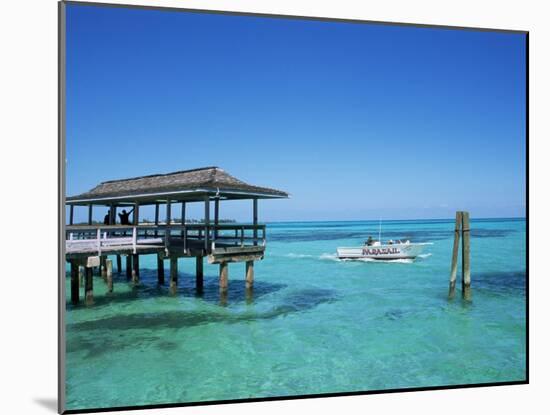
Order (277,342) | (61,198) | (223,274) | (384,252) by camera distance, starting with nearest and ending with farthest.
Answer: (61,198)
(277,342)
(223,274)
(384,252)

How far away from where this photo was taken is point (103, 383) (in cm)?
699

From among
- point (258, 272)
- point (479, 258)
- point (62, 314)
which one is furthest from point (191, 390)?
point (479, 258)

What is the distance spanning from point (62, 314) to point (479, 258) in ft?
72.2

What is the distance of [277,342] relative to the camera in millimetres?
9102

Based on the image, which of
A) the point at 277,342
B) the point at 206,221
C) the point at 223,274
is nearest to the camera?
the point at 277,342

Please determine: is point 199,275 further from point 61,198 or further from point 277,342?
point 61,198

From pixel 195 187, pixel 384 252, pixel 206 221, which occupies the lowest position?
pixel 384 252

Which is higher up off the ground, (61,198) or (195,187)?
(195,187)

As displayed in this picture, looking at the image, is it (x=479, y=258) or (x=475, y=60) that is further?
(x=479, y=258)

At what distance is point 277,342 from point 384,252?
15.2m

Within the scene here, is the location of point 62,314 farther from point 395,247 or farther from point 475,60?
point 395,247

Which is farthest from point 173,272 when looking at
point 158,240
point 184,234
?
point 184,234

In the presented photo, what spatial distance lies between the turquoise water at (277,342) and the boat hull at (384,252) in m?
7.79

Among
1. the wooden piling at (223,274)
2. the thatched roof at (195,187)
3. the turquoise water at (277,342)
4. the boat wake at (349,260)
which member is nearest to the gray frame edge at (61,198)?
the turquoise water at (277,342)
